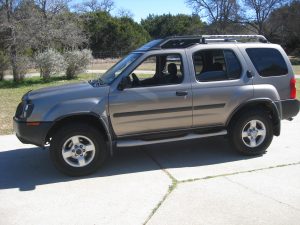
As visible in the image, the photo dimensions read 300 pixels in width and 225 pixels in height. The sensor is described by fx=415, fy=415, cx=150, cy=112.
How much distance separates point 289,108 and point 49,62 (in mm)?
Result: 15934

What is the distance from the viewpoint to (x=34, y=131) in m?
5.73

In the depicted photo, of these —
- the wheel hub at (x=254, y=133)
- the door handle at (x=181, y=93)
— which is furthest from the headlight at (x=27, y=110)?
the wheel hub at (x=254, y=133)

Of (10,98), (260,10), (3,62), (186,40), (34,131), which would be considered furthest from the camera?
(260,10)

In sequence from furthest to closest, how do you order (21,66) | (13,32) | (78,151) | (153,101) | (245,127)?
(21,66), (13,32), (245,127), (153,101), (78,151)

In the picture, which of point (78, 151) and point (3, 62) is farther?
point (3, 62)

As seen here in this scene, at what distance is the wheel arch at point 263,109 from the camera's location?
260 inches

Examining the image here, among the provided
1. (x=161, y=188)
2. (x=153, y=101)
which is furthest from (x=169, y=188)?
(x=153, y=101)

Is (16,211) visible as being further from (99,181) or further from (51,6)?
(51,6)

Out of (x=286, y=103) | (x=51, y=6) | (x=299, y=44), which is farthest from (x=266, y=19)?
(x=286, y=103)

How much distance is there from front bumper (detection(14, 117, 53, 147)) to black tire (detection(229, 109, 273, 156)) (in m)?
2.89

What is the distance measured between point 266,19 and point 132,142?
190 ft

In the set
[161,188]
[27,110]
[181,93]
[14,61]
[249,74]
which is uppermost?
[14,61]

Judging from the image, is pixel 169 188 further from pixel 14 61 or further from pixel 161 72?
pixel 14 61

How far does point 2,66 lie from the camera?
21.5 metres
